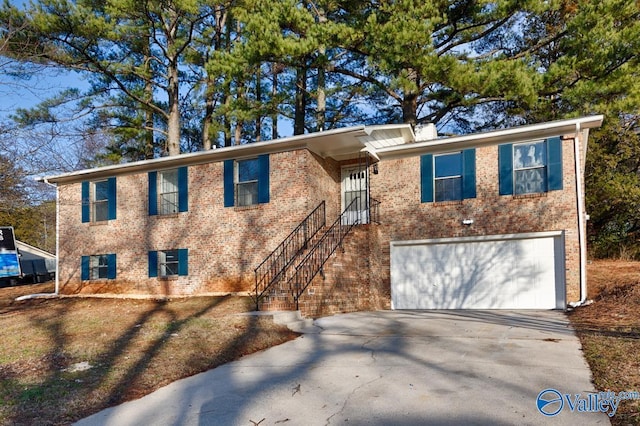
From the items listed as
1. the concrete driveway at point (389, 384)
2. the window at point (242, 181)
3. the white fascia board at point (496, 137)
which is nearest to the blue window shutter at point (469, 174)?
the white fascia board at point (496, 137)

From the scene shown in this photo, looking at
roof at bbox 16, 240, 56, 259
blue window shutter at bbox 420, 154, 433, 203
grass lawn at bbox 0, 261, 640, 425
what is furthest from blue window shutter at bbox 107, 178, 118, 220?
roof at bbox 16, 240, 56, 259

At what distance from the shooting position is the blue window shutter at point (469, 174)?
13.1 m

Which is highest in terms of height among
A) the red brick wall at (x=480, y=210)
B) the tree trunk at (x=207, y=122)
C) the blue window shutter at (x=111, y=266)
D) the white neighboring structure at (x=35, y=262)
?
the tree trunk at (x=207, y=122)

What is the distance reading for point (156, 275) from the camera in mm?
15430

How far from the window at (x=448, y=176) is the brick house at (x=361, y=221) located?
0.09 ft

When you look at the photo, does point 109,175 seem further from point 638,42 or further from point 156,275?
point 638,42

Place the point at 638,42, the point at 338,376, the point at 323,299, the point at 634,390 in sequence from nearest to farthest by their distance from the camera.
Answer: the point at 634,390 < the point at 338,376 < the point at 323,299 < the point at 638,42

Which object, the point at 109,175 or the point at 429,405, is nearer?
the point at 429,405

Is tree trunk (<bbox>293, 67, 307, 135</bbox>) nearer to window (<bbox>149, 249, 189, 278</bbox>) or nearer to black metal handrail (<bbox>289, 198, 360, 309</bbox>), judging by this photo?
window (<bbox>149, 249, 189, 278</bbox>)

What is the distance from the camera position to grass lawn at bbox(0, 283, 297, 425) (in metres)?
5.60

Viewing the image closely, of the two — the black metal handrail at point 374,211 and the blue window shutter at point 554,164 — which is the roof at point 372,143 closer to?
the blue window shutter at point 554,164

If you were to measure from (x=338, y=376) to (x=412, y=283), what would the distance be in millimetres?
7922

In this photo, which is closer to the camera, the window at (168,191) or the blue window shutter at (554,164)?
the blue window shutter at (554,164)

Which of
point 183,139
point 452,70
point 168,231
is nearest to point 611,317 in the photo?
point 452,70
